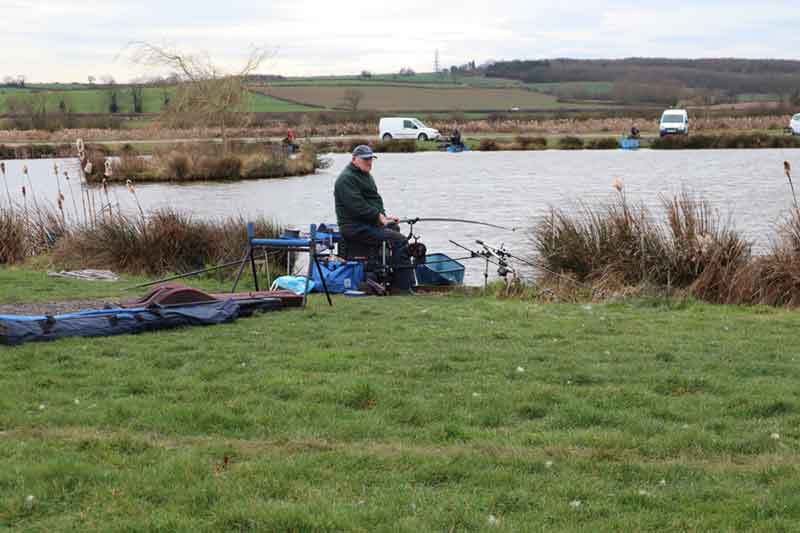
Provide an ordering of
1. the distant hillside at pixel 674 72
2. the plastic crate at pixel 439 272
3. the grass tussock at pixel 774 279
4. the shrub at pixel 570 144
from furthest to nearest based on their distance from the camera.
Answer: the distant hillside at pixel 674 72, the shrub at pixel 570 144, the plastic crate at pixel 439 272, the grass tussock at pixel 774 279

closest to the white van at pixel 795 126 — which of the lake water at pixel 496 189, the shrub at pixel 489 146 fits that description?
the lake water at pixel 496 189

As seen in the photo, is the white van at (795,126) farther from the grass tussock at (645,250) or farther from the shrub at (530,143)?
the grass tussock at (645,250)

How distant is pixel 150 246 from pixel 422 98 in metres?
86.6

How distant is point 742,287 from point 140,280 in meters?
7.07

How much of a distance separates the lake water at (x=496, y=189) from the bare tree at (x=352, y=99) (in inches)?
1695

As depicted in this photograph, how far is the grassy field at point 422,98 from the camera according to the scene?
94.0m

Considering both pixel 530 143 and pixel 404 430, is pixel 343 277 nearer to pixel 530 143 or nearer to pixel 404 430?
pixel 404 430

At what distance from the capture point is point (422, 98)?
99.9 metres

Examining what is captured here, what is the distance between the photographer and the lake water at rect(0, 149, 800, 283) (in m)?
22.6

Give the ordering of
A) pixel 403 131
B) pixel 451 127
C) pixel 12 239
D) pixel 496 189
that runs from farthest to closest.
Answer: pixel 451 127, pixel 403 131, pixel 496 189, pixel 12 239

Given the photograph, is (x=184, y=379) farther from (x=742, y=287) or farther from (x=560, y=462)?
(x=742, y=287)

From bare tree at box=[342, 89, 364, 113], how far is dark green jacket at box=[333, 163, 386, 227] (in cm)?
7855

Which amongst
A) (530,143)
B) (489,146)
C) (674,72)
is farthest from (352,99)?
(674,72)

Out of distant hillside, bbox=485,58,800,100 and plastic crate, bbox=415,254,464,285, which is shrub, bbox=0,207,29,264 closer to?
plastic crate, bbox=415,254,464,285
